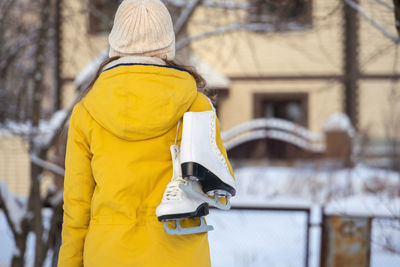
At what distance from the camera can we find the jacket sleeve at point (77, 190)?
5.83ft

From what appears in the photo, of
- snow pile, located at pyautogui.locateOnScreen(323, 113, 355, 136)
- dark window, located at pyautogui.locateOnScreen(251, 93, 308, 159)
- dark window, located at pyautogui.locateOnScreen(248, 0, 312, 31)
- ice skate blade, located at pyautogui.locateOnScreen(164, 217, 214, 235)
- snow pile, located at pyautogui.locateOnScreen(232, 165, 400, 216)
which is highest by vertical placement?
dark window, located at pyautogui.locateOnScreen(251, 93, 308, 159)

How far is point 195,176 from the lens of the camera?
162 centimetres

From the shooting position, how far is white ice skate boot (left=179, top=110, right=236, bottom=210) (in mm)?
1619

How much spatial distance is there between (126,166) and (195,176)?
258mm

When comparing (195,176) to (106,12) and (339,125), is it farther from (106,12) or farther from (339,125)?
(339,125)

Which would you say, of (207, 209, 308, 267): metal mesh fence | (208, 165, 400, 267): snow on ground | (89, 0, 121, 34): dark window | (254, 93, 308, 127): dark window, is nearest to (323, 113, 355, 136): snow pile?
(208, 165, 400, 267): snow on ground

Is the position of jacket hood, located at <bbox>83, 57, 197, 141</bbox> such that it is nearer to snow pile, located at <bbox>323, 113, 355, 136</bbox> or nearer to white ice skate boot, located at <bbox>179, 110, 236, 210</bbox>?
white ice skate boot, located at <bbox>179, 110, 236, 210</bbox>

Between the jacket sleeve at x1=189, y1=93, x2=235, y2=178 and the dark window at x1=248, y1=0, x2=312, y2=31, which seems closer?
the jacket sleeve at x1=189, y1=93, x2=235, y2=178

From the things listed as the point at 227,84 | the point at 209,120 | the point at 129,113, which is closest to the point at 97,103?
the point at 129,113

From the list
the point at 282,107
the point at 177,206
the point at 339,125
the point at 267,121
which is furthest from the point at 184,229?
the point at 282,107

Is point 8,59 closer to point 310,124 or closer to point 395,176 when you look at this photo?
point 395,176

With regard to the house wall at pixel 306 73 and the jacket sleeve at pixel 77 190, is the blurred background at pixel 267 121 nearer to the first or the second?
the house wall at pixel 306 73

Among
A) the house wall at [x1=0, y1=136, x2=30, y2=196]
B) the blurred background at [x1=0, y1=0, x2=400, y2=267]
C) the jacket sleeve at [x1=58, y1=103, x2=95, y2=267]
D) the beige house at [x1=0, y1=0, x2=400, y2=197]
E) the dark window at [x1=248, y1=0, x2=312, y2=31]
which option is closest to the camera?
the jacket sleeve at [x1=58, y1=103, x2=95, y2=267]

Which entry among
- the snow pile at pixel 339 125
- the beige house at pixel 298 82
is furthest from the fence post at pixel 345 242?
the beige house at pixel 298 82
